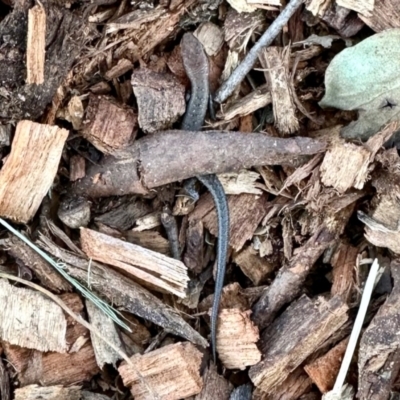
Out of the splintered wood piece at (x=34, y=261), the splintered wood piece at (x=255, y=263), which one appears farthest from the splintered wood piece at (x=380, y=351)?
the splintered wood piece at (x=34, y=261)

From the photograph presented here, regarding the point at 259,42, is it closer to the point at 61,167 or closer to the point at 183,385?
the point at 61,167

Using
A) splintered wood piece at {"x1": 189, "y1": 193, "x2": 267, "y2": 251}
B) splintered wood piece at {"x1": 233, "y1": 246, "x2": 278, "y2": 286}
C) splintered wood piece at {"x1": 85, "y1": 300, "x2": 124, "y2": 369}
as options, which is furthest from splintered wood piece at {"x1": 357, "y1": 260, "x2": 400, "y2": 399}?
splintered wood piece at {"x1": 85, "y1": 300, "x2": 124, "y2": 369}

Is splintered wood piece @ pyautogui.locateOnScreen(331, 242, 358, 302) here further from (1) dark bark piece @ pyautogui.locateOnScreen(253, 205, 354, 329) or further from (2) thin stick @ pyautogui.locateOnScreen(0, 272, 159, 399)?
(2) thin stick @ pyautogui.locateOnScreen(0, 272, 159, 399)

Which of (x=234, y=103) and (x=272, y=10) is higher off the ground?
(x=272, y=10)

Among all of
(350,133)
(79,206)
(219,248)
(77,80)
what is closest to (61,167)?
(79,206)

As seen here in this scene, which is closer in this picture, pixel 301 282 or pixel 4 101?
pixel 4 101

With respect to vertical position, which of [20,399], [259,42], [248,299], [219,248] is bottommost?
[20,399]

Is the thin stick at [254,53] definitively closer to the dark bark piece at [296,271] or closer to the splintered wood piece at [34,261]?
the dark bark piece at [296,271]

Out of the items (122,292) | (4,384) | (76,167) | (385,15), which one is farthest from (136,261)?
(385,15)
